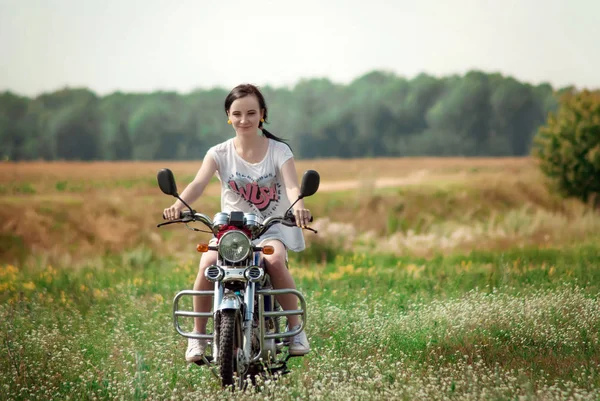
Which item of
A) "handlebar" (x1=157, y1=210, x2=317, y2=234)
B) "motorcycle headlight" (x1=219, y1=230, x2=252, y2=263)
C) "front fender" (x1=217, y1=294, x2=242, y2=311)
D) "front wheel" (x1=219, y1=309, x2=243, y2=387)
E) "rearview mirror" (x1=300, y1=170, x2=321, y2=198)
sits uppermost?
"rearview mirror" (x1=300, y1=170, x2=321, y2=198)

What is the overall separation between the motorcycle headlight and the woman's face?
34.3 inches

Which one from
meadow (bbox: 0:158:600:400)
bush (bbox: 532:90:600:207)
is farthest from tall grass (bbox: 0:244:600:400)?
bush (bbox: 532:90:600:207)

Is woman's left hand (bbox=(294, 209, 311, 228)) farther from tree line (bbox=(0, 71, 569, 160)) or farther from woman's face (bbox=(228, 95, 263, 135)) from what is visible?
tree line (bbox=(0, 71, 569, 160))

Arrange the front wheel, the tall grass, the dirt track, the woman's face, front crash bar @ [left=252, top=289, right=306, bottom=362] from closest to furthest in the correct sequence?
the front wheel < front crash bar @ [left=252, top=289, right=306, bottom=362] < the tall grass < the woman's face < the dirt track

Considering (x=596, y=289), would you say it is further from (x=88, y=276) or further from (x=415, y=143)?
(x=415, y=143)

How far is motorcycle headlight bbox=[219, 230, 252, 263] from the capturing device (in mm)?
4094

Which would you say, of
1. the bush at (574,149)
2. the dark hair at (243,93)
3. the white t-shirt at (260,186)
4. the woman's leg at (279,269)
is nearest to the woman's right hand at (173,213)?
the white t-shirt at (260,186)

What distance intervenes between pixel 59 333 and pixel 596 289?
4.60 metres

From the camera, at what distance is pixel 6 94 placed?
14516mm

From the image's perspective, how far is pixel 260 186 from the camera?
15.5ft

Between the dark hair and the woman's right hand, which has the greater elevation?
the dark hair

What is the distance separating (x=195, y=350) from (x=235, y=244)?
2.55 ft

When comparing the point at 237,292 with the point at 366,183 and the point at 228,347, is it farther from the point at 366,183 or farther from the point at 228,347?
the point at 366,183

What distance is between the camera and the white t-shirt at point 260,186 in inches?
185
